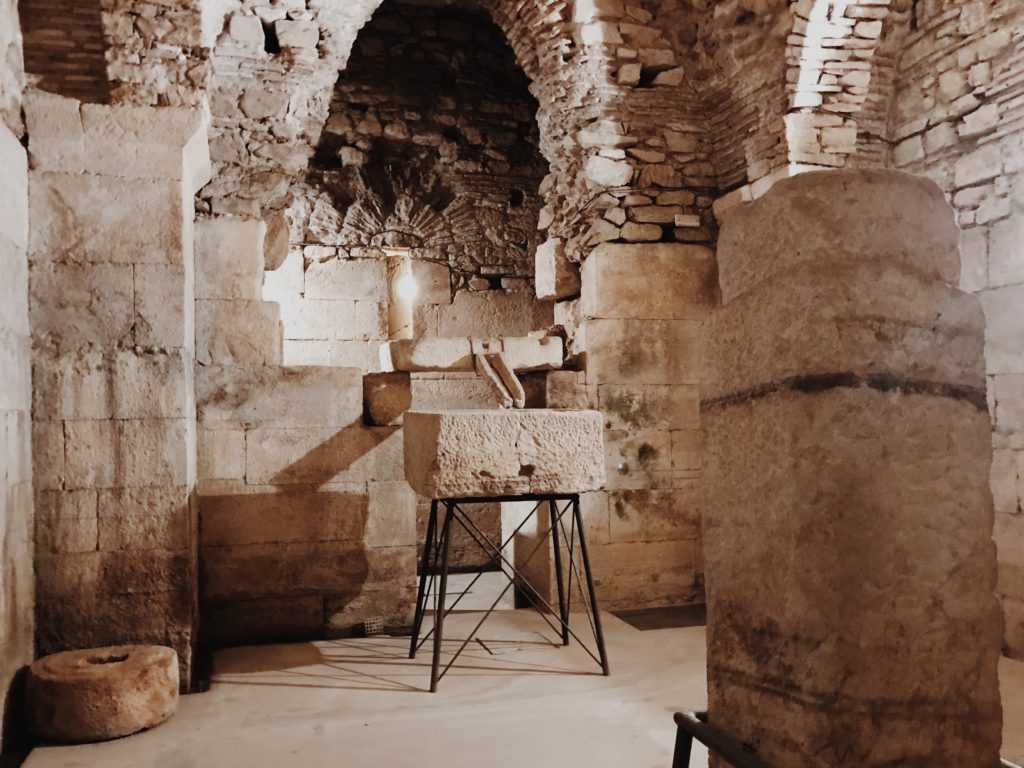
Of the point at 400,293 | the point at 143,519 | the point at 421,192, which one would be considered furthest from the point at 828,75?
the point at 143,519

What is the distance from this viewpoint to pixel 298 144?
545 centimetres

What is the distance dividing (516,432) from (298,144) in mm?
2685

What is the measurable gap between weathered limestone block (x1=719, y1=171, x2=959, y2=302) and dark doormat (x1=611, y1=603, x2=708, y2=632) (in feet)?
12.4

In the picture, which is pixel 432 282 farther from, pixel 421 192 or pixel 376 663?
pixel 376 663

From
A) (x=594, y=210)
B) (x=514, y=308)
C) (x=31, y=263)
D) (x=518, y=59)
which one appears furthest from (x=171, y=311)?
(x=514, y=308)

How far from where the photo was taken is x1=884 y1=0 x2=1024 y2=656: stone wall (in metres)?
4.52

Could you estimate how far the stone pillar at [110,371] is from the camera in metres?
4.06

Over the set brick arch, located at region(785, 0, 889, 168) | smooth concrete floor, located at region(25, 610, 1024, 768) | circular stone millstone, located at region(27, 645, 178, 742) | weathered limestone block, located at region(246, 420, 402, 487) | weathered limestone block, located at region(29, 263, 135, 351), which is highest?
brick arch, located at region(785, 0, 889, 168)

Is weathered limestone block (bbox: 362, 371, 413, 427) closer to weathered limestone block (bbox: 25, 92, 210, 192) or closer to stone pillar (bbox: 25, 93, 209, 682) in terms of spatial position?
stone pillar (bbox: 25, 93, 209, 682)

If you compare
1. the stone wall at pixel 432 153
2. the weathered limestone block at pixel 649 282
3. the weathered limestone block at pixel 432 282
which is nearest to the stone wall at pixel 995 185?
the weathered limestone block at pixel 649 282

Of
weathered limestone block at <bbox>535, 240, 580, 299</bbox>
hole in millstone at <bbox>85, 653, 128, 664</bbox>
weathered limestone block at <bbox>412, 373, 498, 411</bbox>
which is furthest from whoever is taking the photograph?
weathered limestone block at <bbox>412, 373, 498, 411</bbox>

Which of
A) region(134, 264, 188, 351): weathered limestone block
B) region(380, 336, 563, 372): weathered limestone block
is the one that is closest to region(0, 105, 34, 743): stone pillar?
region(134, 264, 188, 351): weathered limestone block

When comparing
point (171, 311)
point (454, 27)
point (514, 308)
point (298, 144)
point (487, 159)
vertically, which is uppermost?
point (454, 27)

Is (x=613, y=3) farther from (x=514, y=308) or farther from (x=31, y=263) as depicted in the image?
(x=31, y=263)
